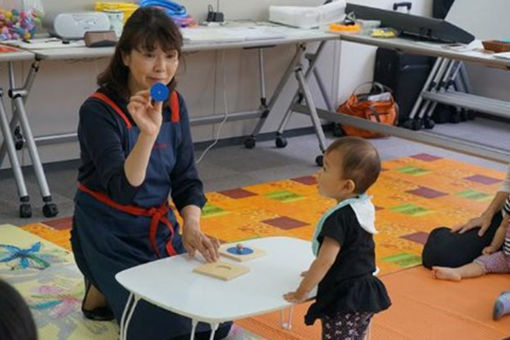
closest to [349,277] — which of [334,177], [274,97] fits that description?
[334,177]

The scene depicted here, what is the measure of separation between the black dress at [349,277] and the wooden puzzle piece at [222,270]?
201mm

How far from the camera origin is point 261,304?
6.65ft

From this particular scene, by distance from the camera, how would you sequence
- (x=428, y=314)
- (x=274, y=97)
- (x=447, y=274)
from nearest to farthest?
(x=428, y=314) → (x=447, y=274) → (x=274, y=97)

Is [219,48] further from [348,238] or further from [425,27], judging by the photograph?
[348,238]

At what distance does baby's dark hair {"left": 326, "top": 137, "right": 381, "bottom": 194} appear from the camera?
2172 millimetres

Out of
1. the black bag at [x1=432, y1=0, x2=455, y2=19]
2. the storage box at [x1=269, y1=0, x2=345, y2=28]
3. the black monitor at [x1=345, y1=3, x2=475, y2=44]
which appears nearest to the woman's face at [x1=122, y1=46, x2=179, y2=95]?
the black monitor at [x1=345, y1=3, x2=475, y2=44]

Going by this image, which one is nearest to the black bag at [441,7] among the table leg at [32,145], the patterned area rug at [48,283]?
the table leg at [32,145]

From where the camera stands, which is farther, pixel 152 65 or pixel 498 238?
pixel 498 238

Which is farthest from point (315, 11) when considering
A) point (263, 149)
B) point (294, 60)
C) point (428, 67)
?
point (428, 67)

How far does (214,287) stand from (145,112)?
45 cm

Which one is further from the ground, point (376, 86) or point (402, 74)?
point (402, 74)

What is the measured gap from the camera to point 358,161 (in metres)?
2.17

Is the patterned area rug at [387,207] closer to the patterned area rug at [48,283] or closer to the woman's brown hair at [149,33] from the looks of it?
the patterned area rug at [48,283]

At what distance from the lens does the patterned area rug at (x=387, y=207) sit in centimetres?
372
